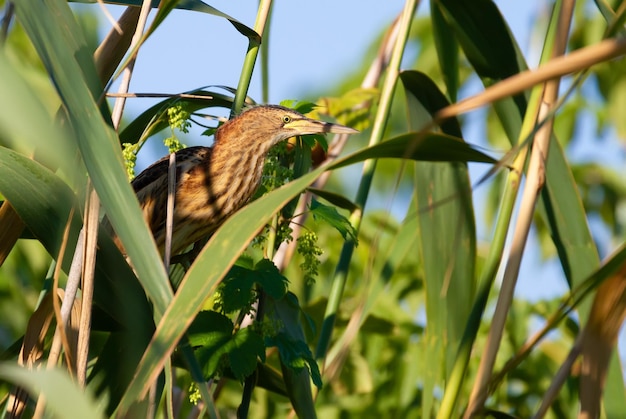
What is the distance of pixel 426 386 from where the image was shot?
1.95 m

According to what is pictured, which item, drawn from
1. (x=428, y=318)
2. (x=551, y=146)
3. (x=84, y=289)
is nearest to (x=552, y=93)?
(x=551, y=146)

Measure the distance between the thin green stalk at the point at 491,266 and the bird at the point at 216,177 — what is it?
1.93 feet

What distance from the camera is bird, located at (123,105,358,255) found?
2254mm

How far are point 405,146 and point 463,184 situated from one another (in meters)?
0.81

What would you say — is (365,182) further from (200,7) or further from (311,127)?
(200,7)

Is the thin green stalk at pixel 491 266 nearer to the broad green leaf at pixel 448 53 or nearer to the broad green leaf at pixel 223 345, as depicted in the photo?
the broad green leaf at pixel 223 345

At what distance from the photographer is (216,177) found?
2.37 meters

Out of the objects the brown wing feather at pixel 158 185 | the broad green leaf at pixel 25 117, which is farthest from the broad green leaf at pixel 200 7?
the brown wing feather at pixel 158 185

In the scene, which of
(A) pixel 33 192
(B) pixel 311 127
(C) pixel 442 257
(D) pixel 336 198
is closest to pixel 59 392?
(A) pixel 33 192

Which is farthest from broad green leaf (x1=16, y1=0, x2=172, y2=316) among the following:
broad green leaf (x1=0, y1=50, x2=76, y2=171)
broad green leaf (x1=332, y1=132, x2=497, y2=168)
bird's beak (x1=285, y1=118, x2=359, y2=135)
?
bird's beak (x1=285, y1=118, x2=359, y2=135)

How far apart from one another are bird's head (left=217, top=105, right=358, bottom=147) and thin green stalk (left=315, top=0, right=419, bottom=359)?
173 millimetres

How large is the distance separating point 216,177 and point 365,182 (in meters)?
0.50

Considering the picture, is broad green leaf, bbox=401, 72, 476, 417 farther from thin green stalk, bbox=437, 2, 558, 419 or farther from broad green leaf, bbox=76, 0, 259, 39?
broad green leaf, bbox=76, 0, 259, 39

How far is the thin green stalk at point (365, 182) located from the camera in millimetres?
1949
